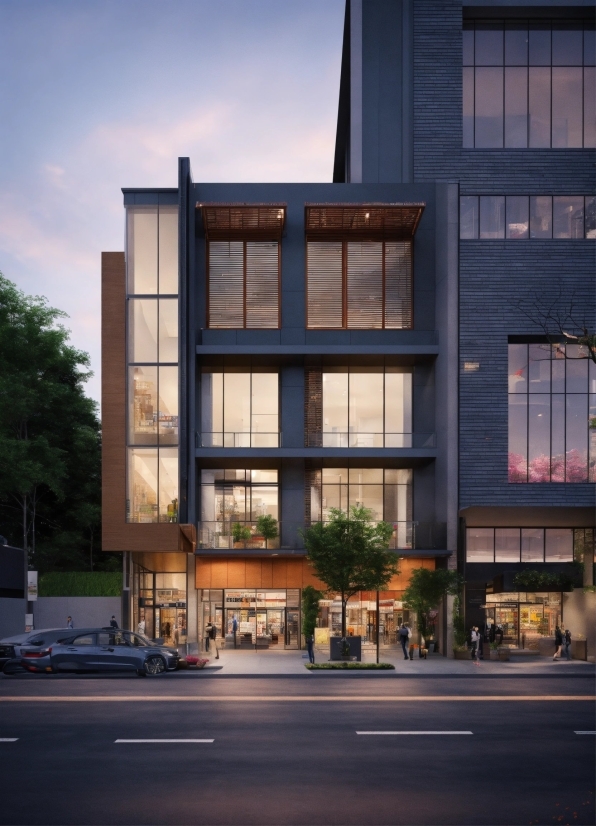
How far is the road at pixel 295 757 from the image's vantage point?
38.5 ft

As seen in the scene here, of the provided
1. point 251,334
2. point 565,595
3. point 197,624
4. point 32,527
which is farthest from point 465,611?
point 32,527

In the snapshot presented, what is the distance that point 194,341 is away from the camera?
133ft

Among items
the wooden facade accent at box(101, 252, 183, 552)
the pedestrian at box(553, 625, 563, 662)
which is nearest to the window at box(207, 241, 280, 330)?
the wooden facade accent at box(101, 252, 183, 552)

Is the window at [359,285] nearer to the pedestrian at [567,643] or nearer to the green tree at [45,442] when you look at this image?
the pedestrian at [567,643]

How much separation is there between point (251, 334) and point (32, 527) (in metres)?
23.9

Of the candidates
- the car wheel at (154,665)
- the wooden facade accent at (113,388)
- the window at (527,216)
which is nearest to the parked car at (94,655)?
the car wheel at (154,665)

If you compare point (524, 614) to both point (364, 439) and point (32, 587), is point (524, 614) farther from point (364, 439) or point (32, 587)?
point (32, 587)

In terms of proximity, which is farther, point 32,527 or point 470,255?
point 32,527

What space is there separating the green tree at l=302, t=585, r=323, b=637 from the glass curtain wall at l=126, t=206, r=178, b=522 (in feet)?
24.9

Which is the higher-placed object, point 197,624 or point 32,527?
point 32,527

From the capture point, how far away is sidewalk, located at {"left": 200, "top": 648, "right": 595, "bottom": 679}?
3053 centimetres

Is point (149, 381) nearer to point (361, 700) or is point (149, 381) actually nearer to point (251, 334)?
point (251, 334)

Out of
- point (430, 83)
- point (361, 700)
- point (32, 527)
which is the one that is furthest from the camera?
point (32, 527)

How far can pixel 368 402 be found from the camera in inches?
1689
